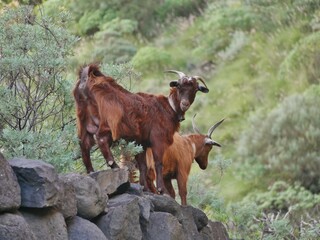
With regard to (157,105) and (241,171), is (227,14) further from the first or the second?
(157,105)

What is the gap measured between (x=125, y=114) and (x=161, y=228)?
124 centimetres

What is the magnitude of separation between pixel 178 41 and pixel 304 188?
42.4ft

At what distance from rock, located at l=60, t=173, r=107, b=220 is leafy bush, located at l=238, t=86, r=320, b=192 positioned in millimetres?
13147

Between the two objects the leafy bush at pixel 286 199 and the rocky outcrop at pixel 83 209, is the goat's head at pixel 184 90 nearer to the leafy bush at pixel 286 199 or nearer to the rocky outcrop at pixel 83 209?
the rocky outcrop at pixel 83 209

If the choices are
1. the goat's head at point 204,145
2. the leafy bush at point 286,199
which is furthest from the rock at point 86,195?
the leafy bush at point 286,199

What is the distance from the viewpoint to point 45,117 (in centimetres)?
1102

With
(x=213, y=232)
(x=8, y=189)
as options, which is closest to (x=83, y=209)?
(x=8, y=189)

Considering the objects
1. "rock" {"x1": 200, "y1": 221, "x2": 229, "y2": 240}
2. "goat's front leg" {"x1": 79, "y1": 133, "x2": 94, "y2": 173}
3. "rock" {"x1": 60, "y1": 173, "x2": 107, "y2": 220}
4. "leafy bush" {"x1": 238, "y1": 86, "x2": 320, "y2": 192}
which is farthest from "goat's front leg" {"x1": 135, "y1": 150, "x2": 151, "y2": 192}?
"leafy bush" {"x1": 238, "y1": 86, "x2": 320, "y2": 192}

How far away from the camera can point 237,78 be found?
28.5 metres

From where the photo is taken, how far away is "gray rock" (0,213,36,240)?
7.09 meters

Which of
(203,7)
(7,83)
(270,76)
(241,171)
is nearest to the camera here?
(7,83)

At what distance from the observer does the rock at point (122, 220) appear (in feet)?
28.8

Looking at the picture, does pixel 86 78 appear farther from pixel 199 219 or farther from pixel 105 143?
pixel 199 219

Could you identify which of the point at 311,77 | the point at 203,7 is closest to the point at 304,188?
the point at 311,77
